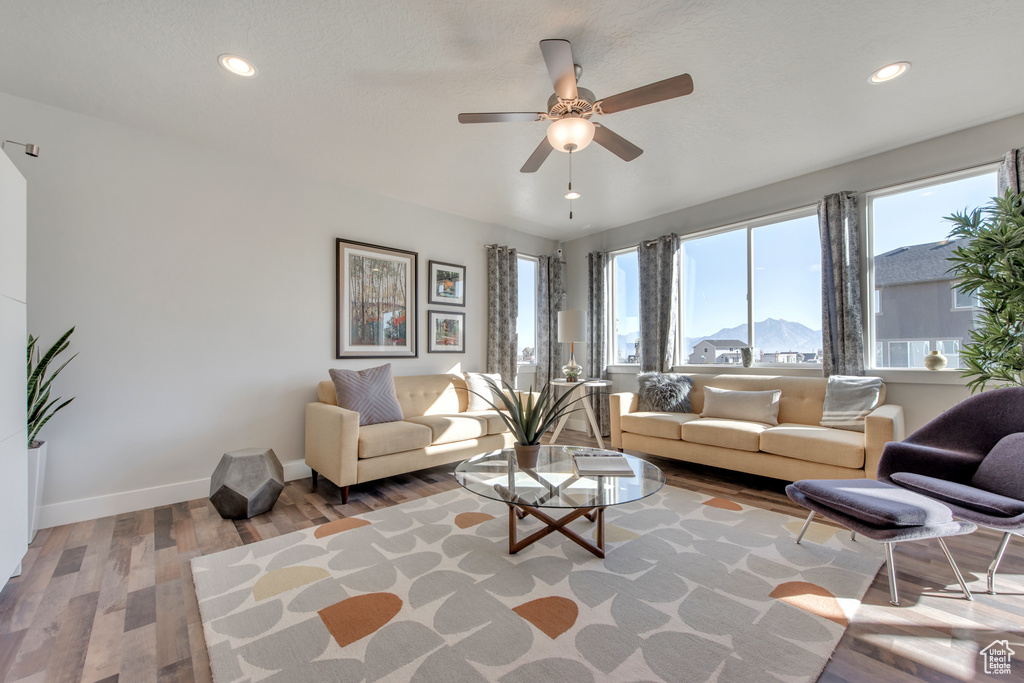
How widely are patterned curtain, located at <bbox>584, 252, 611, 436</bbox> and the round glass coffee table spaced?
9.37 ft

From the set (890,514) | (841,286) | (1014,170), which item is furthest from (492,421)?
(1014,170)

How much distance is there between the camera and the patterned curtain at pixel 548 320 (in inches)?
222

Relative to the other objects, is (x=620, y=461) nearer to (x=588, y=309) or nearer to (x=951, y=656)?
(x=951, y=656)

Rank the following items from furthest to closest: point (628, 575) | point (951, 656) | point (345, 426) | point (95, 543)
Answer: point (345, 426) < point (95, 543) < point (628, 575) < point (951, 656)

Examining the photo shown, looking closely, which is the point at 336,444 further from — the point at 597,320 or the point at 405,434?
the point at 597,320

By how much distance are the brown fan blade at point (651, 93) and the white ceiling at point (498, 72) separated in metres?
0.34

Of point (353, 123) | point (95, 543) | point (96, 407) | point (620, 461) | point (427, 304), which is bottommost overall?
point (95, 543)

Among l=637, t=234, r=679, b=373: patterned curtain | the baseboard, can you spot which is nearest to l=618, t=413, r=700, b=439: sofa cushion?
l=637, t=234, r=679, b=373: patterned curtain

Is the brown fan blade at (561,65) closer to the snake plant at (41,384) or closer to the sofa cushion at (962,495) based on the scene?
the sofa cushion at (962,495)

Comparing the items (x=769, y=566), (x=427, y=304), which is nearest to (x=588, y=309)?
(x=427, y=304)

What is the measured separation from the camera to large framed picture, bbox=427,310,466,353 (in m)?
4.67

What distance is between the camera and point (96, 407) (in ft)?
9.29

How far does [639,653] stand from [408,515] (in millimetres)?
1706

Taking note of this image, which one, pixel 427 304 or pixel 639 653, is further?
pixel 427 304
